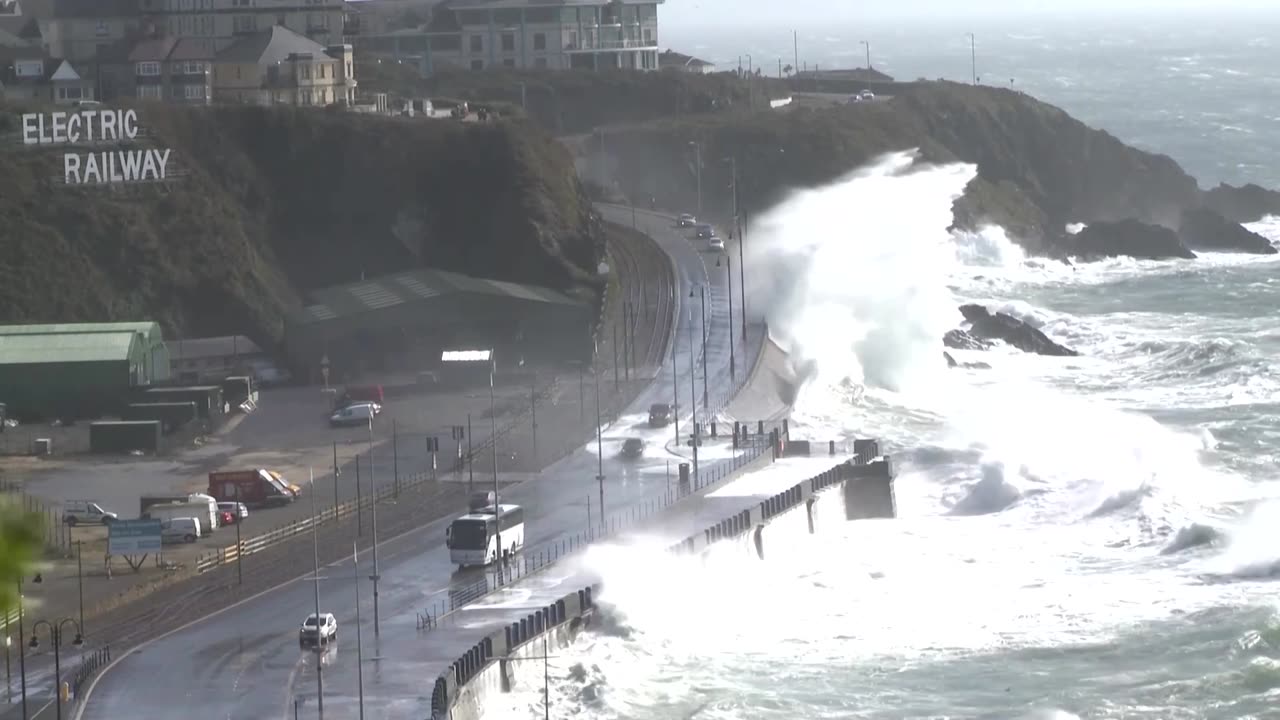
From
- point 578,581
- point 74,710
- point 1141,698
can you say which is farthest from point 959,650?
point 74,710

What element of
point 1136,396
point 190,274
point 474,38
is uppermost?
point 474,38

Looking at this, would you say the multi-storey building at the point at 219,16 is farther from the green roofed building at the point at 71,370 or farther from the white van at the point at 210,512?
the white van at the point at 210,512

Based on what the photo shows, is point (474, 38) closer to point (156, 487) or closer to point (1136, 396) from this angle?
point (1136, 396)

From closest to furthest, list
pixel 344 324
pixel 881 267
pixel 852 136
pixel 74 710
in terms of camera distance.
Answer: pixel 74 710
pixel 344 324
pixel 881 267
pixel 852 136

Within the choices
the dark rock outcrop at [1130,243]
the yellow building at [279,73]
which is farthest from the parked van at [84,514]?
the dark rock outcrop at [1130,243]

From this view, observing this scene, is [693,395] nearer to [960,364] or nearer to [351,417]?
[351,417]

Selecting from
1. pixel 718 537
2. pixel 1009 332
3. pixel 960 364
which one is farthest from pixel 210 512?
pixel 1009 332
